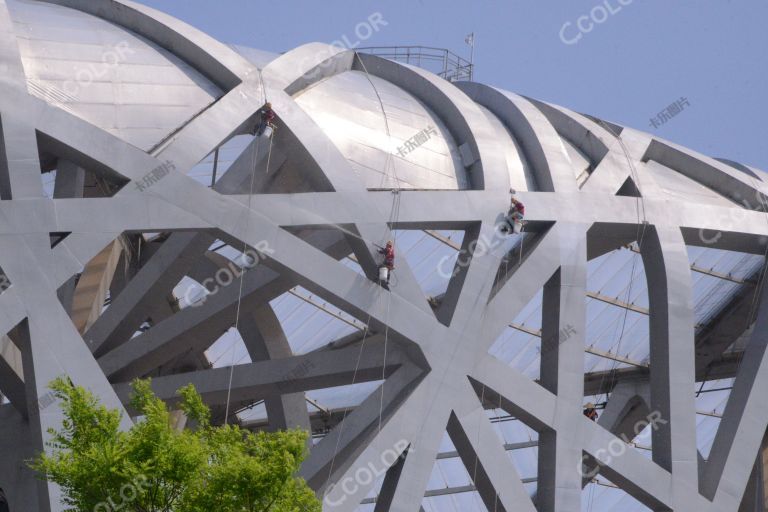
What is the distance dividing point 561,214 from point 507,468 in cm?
602

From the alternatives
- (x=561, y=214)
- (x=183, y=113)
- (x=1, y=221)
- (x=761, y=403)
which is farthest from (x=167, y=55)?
(x=761, y=403)

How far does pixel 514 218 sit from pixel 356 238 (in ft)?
12.6

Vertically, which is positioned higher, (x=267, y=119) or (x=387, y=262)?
(x=267, y=119)

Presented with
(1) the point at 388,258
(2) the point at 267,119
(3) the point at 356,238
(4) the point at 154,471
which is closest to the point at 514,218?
(1) the point at 388,258

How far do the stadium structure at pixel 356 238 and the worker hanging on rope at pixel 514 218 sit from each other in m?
0.28

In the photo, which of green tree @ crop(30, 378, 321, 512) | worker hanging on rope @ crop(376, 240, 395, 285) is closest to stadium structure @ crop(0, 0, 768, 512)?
worker hanging on rope @ crop(376, 240, 395, 285)

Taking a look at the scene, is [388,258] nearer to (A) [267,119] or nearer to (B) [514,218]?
(B) [514,218]

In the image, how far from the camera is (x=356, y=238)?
2920cm

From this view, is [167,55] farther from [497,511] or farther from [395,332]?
[497,511]

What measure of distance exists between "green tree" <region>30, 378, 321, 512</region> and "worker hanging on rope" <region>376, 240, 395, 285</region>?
7.87 m

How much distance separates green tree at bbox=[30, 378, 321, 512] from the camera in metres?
20.6

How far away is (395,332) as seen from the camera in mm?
29219

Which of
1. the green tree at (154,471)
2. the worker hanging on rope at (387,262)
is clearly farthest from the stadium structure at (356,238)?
the green tree at (154,471)

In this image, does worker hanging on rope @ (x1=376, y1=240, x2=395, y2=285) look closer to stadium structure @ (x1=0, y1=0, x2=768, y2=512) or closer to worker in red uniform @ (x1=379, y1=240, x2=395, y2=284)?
worker in red uniform @ (x1=379, y1=240, x2=395, y2=284)
